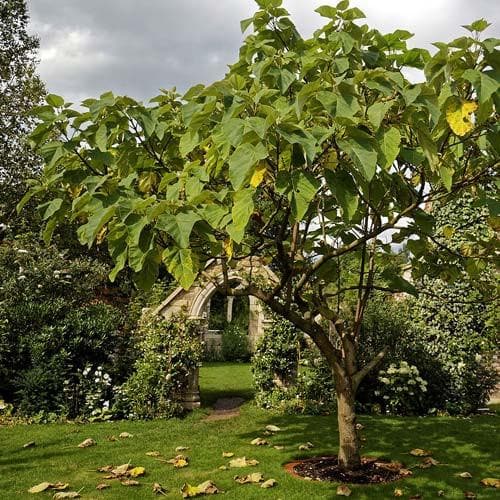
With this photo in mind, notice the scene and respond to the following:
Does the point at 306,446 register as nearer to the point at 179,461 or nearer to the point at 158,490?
the point at 179,461

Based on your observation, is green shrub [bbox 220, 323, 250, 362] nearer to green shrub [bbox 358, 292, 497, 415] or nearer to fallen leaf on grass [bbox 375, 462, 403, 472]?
green shrub [bbox 358, 292, 497, 415]

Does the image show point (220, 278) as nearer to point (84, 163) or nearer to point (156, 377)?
point (156, 377)

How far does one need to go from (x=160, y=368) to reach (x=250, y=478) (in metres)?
4.38

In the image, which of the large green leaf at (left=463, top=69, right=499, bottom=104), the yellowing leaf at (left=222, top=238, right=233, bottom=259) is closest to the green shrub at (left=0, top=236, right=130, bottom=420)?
the yellowing leaf at (left=222, top=238, right=233, bottom=259)

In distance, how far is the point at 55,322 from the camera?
9672mm

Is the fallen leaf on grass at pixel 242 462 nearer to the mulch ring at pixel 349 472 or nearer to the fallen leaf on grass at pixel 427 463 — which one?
the mulch ring at pixel 349 472

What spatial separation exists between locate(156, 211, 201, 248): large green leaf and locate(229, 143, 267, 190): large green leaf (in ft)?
0.98

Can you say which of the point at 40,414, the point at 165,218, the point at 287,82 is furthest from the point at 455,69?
the point at 40,414

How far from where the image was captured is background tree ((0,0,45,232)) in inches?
707

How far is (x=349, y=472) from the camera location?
17.0 ft

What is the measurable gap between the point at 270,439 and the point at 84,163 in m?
4.68

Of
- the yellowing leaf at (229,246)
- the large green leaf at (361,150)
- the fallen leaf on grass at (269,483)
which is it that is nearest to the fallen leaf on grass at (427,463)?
the fallen leaf on grass at (269,483)

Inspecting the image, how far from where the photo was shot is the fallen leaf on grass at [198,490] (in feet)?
15.2

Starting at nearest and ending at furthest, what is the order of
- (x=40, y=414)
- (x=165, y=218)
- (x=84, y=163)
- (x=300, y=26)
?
(x=165, y=218) → (x=84, y=163) → (x=300, y=26) → (x=40, y=414)
